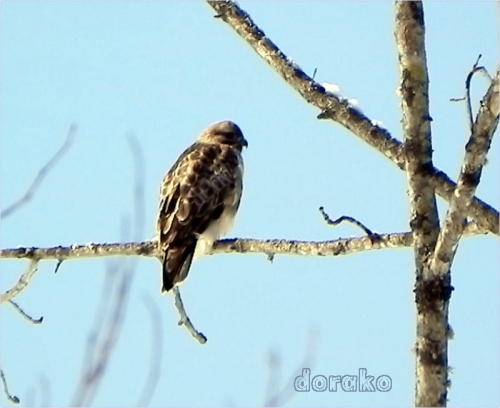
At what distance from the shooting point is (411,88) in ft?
15.1

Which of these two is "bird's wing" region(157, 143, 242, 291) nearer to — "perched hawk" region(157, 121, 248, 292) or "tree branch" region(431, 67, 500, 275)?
"perched hawk" region(157, 121, 248, 292)

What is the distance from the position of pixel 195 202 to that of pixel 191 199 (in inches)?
1.4

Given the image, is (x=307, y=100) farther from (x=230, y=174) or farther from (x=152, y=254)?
(x=230, y=174)

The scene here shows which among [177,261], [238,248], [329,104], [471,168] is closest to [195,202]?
[177,261]

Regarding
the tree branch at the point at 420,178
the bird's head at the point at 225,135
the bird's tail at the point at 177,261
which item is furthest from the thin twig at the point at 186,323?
the bird's head at the point at 225,135

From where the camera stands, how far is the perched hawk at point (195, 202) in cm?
720

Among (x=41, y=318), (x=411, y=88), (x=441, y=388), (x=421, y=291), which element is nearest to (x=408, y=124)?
(x=411, y=88)

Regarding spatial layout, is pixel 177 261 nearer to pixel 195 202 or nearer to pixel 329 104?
pixel 195 202

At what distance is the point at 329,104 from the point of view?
18.6ft

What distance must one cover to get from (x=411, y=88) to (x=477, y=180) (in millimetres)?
622

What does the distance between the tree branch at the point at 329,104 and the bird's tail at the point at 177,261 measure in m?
1.70

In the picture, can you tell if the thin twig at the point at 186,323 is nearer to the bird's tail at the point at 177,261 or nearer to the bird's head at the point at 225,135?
the bird's tail at the point at 177,261

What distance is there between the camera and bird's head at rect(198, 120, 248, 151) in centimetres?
920

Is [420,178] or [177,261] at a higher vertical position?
[177,261]
